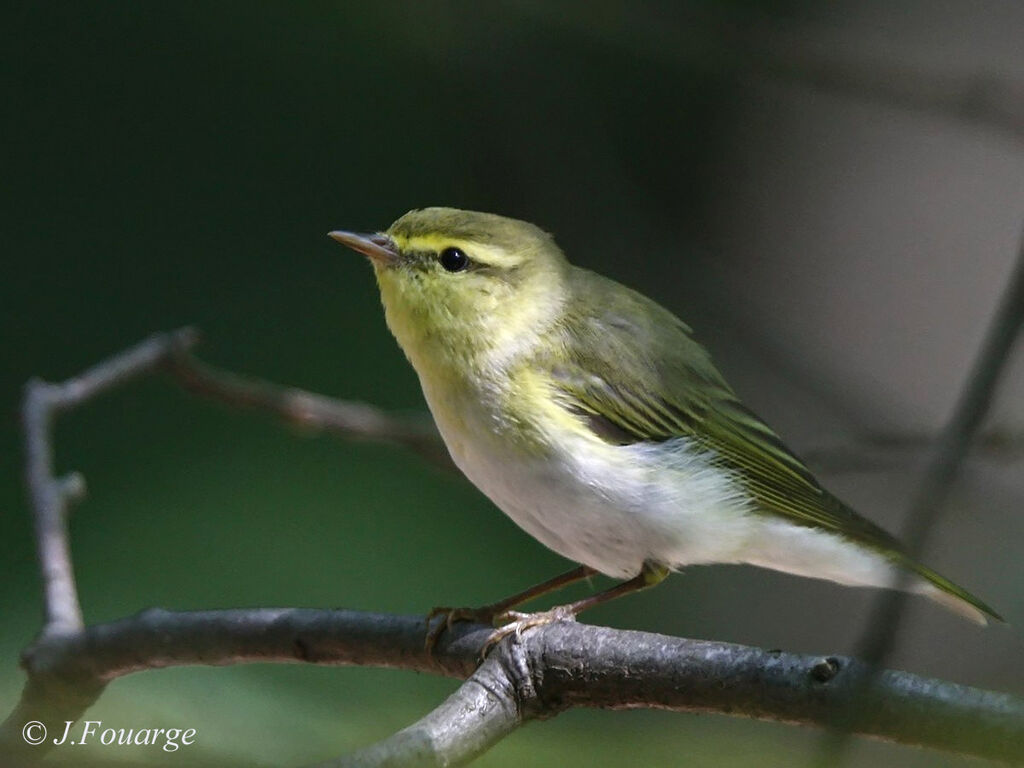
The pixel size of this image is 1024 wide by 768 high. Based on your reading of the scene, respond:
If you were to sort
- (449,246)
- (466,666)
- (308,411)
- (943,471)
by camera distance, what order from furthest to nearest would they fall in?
(308,411) → (449,246) → (466,666) → (943,471)

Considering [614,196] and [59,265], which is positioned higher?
[614,196]

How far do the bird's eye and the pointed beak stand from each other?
0.31 ft

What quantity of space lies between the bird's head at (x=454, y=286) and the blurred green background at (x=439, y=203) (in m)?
0.70

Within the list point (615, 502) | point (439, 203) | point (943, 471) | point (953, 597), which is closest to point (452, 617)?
point (615, 502)

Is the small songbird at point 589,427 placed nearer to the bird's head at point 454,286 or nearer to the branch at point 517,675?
the bird's head at point 454,286

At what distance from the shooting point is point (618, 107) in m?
4.77

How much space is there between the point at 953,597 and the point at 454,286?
1128 mm

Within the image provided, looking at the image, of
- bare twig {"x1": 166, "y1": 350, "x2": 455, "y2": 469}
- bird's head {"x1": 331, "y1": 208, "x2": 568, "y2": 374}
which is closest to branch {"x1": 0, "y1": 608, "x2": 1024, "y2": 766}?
bird's head {"x1": 331, "y1": 208, "x2": 568, "y2": 374}

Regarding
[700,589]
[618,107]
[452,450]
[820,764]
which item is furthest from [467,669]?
[618,107]

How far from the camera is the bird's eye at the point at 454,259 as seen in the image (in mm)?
2477

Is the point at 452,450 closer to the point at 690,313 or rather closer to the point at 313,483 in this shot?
the point at 313,483

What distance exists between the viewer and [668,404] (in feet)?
8.43

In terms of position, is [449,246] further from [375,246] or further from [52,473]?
[52,473]

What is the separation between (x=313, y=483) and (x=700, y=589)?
4.55ft
